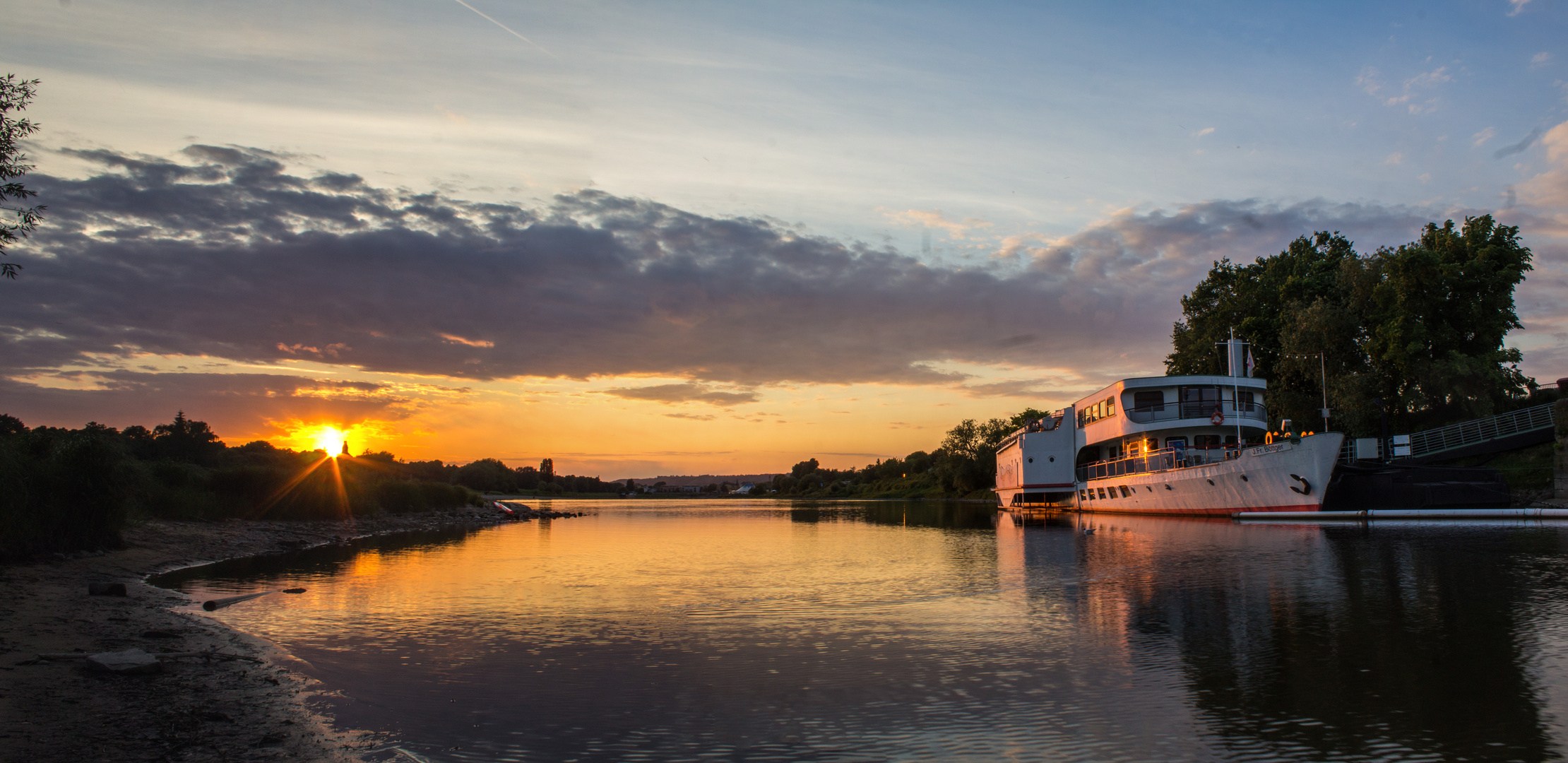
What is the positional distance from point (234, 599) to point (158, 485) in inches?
927

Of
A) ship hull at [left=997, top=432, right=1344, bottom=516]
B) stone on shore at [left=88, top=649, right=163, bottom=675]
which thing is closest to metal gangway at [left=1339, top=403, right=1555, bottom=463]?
ship hull at [left=997, top=432, right=1344, bottom=516]

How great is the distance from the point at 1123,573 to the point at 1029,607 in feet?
22.4

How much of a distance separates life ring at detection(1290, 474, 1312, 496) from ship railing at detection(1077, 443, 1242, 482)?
2822 millimetres

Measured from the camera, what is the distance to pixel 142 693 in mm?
10273

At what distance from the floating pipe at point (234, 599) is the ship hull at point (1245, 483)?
132ft

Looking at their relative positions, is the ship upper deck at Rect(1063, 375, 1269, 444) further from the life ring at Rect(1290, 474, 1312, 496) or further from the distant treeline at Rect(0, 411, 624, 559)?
the distant treeline at Rect(0, 411, 624, 559)

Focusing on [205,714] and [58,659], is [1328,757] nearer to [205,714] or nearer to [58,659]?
[205,714]

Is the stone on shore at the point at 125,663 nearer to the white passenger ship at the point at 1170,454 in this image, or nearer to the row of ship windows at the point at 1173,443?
the white passenger ship at the point at 1170,454

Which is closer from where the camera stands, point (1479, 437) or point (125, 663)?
point (125, 663)

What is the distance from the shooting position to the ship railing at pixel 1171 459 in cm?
4703

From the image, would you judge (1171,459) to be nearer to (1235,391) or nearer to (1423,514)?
(1235,391)

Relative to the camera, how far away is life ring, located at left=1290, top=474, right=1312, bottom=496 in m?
40.8

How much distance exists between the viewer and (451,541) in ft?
147

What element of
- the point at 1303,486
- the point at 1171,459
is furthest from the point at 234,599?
the point at 1171,459
